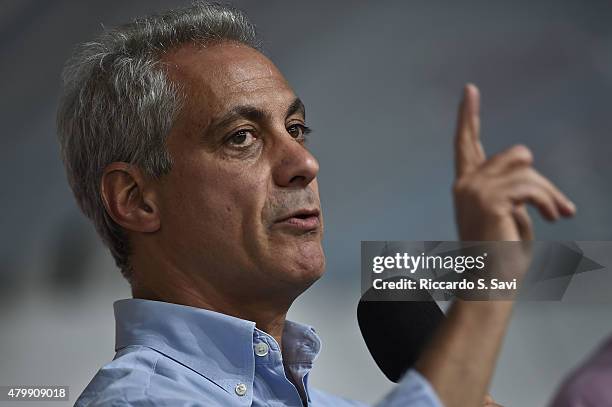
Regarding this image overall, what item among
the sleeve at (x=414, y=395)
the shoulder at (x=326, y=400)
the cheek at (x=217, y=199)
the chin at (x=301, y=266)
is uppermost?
the cheek at (x=217, y=199)

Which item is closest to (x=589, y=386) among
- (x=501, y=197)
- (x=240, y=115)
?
(x=501, y=197)

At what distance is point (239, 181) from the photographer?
3.40ft

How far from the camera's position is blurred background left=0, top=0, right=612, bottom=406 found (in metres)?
1.38

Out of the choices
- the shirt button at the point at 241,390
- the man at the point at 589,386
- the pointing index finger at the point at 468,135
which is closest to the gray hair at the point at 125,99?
the shirt button at the point at 241,390

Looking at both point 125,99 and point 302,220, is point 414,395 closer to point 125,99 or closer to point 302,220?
point 302,220

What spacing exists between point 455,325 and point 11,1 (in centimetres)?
110

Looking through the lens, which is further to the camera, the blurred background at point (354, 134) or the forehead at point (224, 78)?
the blurred background at point (354, 134)

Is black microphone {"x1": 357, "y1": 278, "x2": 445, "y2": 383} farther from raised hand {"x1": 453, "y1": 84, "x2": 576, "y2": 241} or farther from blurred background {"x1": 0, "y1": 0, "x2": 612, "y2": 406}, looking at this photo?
raised hand {"x1": 453, "y1": 84, "x2": 576, "y2": 241}

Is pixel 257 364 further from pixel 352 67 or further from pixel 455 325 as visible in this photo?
pixel 352 67

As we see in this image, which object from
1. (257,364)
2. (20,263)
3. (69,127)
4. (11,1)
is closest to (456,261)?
Result: (257,364)

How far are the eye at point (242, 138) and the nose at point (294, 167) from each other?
3 centimetres

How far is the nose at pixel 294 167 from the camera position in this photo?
1.01 m

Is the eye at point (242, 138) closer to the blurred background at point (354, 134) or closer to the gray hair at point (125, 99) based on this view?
the gray hair at point (125, 99)

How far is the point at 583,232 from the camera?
4.35 ft
